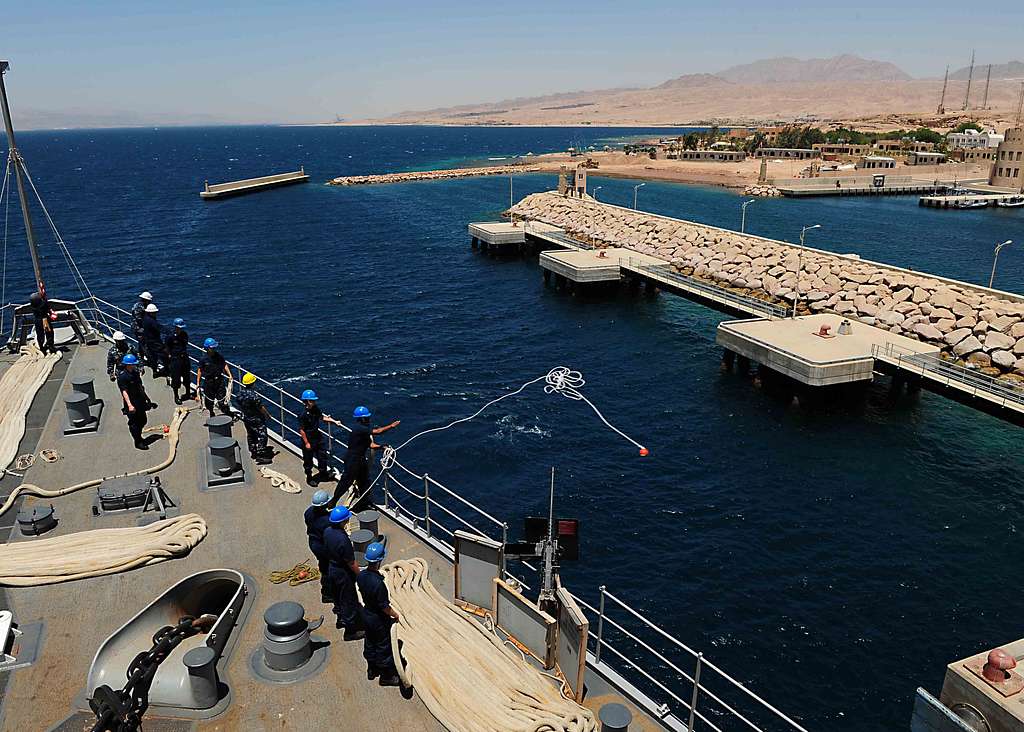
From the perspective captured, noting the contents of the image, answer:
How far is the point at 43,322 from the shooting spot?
2112cm

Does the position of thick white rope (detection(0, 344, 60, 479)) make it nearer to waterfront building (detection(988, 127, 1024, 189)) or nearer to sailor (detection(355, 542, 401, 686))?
sailor (detection(355, 542, 401, 686))

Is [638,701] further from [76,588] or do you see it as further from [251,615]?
[76,588]

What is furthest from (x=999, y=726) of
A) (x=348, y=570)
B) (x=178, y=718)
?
(x=178, y=718)

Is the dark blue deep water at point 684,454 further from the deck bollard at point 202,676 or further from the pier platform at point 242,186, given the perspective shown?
the pier platform at point 242,186

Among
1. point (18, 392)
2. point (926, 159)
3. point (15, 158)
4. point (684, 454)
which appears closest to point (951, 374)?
point (684, 454)

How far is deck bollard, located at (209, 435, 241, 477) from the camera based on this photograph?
13.3m

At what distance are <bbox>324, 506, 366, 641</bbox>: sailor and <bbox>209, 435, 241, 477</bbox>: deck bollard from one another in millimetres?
5330

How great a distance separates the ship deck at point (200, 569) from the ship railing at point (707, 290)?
3163 cm

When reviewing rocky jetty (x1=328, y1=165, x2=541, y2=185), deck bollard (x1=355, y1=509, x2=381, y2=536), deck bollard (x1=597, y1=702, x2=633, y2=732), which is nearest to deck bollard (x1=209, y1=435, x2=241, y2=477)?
deck bollard (x1=355, y1=509, x2=381, y2=536)

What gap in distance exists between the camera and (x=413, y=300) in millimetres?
50562

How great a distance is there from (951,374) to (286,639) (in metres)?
30.2

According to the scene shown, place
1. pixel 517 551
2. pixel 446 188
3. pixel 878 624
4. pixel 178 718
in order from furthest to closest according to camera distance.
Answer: pixel 446 188, pixel 878 624, pixel 517 551, pixel 178 718

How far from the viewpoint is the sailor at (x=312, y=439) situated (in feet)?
42.3

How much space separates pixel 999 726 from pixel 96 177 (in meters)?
174
